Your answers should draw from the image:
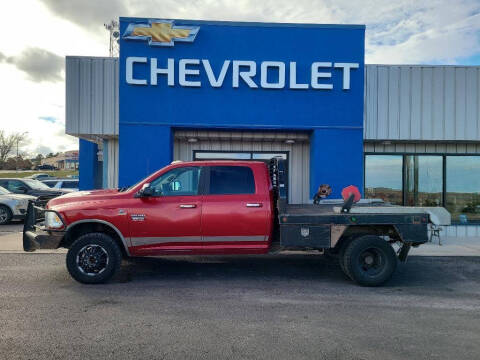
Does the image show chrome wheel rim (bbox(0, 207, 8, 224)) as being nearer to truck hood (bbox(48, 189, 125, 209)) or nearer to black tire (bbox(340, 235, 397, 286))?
truck hood (bbox(48, 189, 125, 209))

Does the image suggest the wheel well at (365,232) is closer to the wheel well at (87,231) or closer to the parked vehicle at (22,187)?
the wheel well at (87,231)

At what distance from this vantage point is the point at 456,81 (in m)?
10.6

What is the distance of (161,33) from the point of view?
400 inches

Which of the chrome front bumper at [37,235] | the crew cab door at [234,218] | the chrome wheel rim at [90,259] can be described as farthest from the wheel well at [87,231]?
the crew cab door at [234,218]

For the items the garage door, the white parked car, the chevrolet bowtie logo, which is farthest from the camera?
the white parked car

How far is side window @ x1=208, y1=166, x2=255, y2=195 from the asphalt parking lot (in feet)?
5.13

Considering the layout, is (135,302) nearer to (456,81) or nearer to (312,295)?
(312,295)

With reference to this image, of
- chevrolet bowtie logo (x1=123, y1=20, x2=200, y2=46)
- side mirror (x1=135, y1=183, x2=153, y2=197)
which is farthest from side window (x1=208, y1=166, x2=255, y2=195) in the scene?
chevrolet bowtie logo (x1=123, y1=20, x2=200, y2=46)

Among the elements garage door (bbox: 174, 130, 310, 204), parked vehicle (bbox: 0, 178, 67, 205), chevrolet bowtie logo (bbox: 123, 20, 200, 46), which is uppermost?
chevrolet bowtie logo (bbox: 123, 20, 200, 46)

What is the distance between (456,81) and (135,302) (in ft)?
36.4

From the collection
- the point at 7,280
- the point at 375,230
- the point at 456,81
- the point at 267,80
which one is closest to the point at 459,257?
the point at 375,230

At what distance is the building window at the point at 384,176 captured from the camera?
37.6 ft

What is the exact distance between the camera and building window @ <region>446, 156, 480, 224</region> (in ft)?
37.7

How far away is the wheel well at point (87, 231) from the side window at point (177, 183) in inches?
40.9
